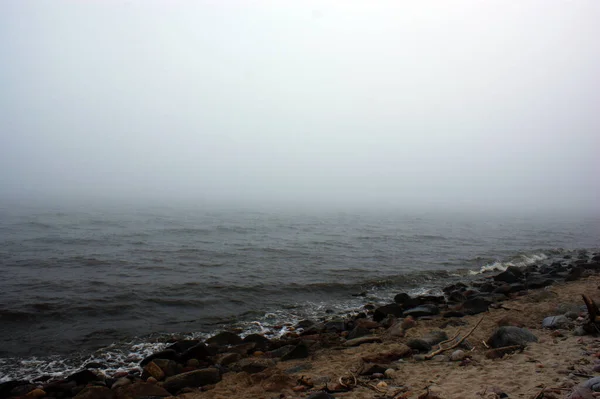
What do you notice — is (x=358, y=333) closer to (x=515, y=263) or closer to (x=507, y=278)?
(x=507, y=278)

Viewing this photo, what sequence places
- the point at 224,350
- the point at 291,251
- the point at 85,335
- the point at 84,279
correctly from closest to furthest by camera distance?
the point at 224,350, the point at 85,335, the point at 84,279, the point at 291,251

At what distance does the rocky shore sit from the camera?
18.0ft

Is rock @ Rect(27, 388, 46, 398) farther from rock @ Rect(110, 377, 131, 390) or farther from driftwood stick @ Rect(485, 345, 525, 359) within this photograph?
driftwood stick @ Rect(485, 345, 525, 359)

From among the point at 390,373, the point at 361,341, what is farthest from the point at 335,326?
the point at 390,373

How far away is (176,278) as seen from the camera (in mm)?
16672

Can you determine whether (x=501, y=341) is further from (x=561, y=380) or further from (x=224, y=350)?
(x=224, y=350)

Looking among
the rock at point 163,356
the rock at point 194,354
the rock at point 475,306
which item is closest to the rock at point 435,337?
the rock at point 475,306

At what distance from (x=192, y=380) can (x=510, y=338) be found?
7.01 m

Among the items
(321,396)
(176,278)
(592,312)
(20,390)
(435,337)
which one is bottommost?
(176,278)

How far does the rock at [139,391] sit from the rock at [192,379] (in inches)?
10.7

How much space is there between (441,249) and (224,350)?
23.6 m

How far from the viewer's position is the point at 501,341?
7.47 meters

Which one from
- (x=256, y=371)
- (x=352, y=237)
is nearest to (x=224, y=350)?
(x=256, y=371)

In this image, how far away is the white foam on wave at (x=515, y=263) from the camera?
20.8 metres
